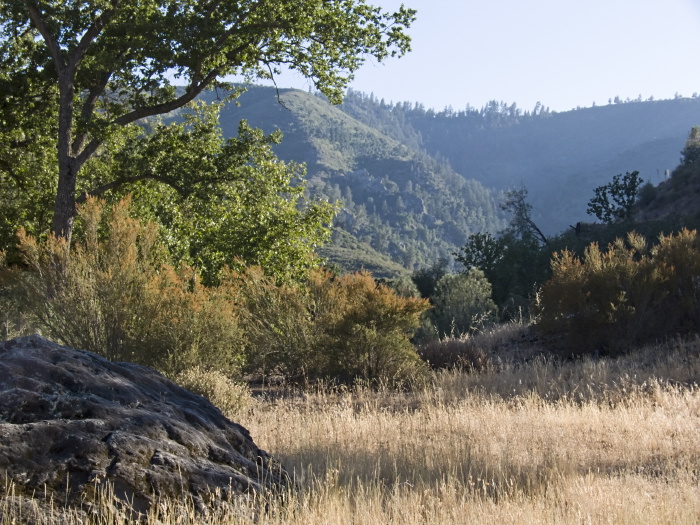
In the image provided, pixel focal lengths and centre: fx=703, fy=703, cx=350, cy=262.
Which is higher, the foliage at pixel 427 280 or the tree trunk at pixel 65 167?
the tree trunk at pixel 65 167

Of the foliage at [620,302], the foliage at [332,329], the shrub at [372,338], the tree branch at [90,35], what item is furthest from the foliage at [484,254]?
the shrub at [372,338]

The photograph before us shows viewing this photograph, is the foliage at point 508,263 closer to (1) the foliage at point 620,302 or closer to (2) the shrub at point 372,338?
(1) the foliage at point 620,302

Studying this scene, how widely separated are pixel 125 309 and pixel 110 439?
235 inches

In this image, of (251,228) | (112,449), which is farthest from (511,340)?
(112,449)

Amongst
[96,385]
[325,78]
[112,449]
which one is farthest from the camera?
[325,78]

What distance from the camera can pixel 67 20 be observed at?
13938 mm

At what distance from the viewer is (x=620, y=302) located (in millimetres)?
11820

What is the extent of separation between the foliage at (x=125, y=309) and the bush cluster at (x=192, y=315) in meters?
0.01

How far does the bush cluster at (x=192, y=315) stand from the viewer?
9188 millimetres

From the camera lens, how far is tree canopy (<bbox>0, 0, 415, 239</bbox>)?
13.7 metres

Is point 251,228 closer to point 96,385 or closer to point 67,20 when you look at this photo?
point 67,20

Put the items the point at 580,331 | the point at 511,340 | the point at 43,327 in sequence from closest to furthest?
the point at 43,327 < the point at 580,331 < the point at 511,340

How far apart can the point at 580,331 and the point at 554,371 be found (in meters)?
2.23

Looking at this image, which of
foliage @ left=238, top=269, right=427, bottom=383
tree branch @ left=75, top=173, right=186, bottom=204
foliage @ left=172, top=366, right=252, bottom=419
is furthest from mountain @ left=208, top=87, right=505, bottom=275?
foliage @ left=172, top=366, right=252, bottom=419
